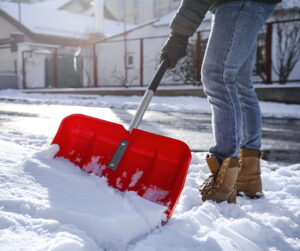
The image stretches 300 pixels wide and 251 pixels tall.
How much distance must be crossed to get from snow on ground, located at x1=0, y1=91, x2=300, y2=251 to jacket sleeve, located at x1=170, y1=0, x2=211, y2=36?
33.3 inches

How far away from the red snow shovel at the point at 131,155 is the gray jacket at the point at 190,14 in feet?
0.67

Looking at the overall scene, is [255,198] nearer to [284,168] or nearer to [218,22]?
[284,168]

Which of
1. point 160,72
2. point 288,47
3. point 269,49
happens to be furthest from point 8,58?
point 160,72

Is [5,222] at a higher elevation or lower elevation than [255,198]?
higher

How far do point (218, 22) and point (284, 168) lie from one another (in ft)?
4.44

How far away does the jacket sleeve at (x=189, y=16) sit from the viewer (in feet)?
5.48

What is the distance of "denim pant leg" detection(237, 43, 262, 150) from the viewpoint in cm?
196

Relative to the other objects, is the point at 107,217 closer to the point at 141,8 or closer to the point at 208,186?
the point at 208,186

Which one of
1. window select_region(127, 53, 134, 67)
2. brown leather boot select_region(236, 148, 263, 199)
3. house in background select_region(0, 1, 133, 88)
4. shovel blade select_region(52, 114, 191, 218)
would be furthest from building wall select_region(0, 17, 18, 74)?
brown leather boot select_region(236, 148, 263, 199)

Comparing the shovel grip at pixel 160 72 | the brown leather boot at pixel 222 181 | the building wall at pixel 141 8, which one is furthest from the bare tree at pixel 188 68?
the building wall at pixel 141 8

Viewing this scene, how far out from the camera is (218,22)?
1.70 m

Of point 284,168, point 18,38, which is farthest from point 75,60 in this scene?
point 284,168

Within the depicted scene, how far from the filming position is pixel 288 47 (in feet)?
40.7

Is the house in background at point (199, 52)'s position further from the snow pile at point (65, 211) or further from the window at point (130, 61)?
the snow pile at point (65, 211)
